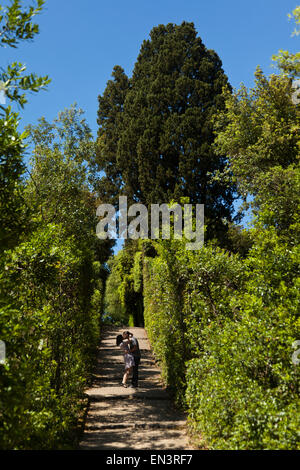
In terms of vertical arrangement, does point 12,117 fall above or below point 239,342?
above

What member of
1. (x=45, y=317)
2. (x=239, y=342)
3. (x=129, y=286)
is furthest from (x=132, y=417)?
(x=129, y=286)

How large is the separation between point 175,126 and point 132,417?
682 inches

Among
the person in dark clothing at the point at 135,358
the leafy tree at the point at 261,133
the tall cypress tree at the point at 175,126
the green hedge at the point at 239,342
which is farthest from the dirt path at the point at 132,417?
the tall cypress tree at the point at 175,126

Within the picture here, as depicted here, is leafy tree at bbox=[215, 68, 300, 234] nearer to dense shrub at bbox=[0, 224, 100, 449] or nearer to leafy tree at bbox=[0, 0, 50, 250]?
dense shrub at bbox=[0, 224, 100, 449]

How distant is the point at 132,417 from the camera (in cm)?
715

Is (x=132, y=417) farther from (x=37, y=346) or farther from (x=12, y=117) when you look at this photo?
(x=12, y=117)

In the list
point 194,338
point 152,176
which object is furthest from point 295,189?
point 152,176

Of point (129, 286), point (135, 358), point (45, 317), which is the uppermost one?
point (45, 317)

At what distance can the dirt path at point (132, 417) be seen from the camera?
584 cm

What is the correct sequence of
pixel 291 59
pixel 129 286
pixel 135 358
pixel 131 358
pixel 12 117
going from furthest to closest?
pixel 129 286, pixel 291 59, pixel 135 358, pixel 131 358, pixel 12 117

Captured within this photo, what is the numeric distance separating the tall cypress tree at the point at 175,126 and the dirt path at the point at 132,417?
12078 millimetres

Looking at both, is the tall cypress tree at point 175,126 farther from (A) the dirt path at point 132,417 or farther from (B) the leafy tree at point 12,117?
(B) the leafy tree at point 12,117
